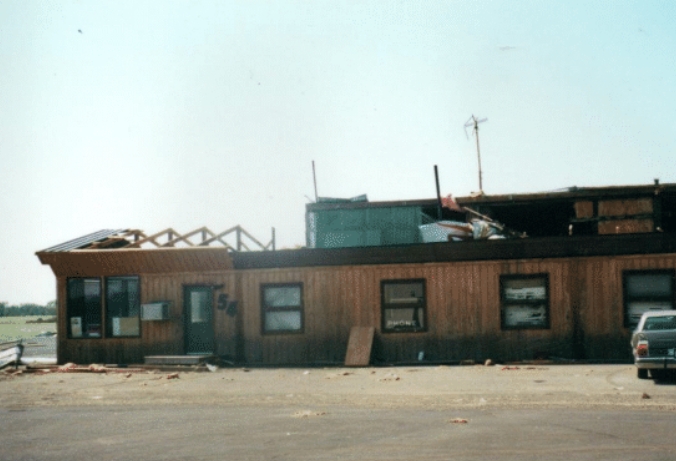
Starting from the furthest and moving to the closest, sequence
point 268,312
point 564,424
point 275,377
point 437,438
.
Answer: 1. point 268,312
2. point 275,377
3. point 564,424
4. point 437,438

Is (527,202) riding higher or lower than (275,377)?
higher

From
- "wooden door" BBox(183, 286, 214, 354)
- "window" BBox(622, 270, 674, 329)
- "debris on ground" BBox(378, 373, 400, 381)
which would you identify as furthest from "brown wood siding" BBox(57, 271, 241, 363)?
"window" BBox(622, 270, 674, 329)

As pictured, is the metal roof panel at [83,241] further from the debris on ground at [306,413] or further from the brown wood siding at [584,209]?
the brown wood siding at [584,209]

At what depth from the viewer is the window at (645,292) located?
22.6m

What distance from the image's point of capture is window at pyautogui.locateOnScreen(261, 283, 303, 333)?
24516 millimetres

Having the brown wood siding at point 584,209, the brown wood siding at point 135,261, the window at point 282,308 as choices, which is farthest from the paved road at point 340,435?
the brown wood siding at point 584,209

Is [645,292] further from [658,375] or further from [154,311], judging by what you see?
[154,311]

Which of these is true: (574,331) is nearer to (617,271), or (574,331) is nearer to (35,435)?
(617,271)

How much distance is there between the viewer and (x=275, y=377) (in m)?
20.4

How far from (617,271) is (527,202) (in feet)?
18.8

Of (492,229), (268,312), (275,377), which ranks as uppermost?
(492,229)

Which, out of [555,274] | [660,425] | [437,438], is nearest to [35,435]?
[437,438]

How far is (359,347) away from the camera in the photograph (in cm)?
2347

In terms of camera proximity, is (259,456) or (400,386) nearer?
(259,456)
